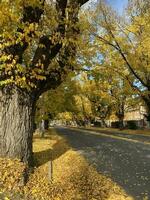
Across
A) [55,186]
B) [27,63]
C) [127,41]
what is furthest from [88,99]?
[55,186]

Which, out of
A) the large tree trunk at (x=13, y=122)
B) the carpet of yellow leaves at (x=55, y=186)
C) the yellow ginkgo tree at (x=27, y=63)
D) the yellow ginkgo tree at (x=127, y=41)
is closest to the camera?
the carpet of yellow leaves at (x=55, y=186)

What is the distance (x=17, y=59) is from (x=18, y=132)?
7.27ft

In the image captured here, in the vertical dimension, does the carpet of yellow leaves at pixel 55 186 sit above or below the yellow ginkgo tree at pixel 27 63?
below

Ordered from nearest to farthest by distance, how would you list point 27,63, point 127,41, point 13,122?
point 13,122 → point 27,63 → point 127,41

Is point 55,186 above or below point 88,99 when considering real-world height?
below

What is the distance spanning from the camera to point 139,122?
7781 cm

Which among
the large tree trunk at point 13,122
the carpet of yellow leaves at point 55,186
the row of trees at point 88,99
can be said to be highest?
the row of trees at point 88,99

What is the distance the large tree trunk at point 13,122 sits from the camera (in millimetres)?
12172

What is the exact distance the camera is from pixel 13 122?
12.2 m

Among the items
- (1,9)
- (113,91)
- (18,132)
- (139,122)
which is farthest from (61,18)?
(139,122)

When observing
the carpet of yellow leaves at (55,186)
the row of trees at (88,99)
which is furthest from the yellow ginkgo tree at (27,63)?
the row of trees at (88,99)

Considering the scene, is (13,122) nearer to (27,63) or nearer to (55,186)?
(27,63)

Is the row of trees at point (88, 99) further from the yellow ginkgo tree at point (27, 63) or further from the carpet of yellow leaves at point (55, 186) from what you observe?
the carpet of yellow leaves at point (55, 186)

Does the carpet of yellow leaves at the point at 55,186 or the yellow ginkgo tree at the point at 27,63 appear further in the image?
the yellow ginkgo tree at the point at 27,63
